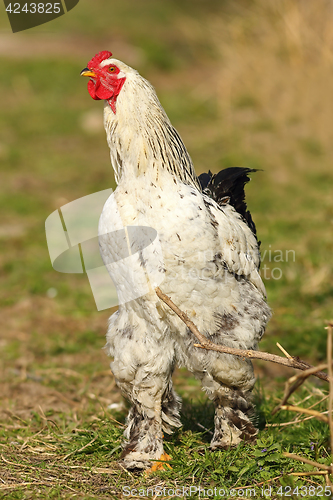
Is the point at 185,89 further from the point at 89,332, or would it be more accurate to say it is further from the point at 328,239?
the point at 89,332

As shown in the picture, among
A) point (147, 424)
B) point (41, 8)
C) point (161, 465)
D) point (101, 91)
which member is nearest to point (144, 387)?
point (147, 424)

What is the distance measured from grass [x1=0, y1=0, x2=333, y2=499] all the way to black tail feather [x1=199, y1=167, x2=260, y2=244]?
1.34 m

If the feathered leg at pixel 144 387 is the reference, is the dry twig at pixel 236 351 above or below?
above

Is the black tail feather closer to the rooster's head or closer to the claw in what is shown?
the rooster's head

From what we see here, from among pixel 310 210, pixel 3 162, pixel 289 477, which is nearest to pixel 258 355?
pixel 289 477

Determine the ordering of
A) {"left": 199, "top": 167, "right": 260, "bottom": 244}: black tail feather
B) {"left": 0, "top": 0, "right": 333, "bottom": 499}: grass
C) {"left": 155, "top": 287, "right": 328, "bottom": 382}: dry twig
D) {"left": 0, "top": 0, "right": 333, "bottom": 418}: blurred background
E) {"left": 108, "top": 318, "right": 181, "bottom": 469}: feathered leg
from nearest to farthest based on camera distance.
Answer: {"left": 155, "top": 287, "right": 328, "bottom": 382}: dry twig < {"left": 108, "top": 318, "right": 181, "bottom": 469}: feathered leg < {"left": 0, "top": 0, "right": 333, "bottom": 499}: grass < {"left": 199, "top": 167, "right": 260, "bottom": 244}: black tail feather < {"left": 0, "top": 0, "right": 333, "bottom": 418}: blurred background

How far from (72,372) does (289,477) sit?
221 cm

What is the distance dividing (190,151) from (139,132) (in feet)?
23.7

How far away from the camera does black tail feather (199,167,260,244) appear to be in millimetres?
3301

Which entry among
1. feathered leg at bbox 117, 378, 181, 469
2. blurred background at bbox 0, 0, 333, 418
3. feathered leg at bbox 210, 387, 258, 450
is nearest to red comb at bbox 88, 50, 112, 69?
feathered leg at bbox 117, 378, 181, 469

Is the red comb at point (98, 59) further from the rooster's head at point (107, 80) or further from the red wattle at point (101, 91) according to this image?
the red wattle at point (101, 91)

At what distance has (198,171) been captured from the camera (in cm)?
884

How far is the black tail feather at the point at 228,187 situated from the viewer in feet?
10.8

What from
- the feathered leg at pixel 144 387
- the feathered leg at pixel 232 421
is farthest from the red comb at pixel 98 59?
the feathered leg at pixel 232 421
